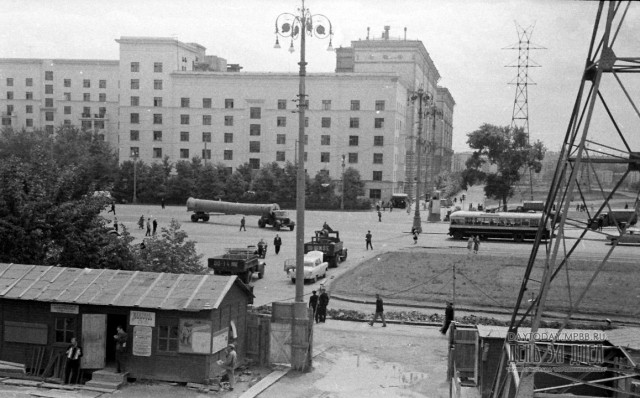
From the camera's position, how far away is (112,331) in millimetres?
18281

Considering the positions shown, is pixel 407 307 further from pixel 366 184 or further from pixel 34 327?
pixel 366 184

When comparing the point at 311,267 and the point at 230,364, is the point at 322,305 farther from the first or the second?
the point at 311,267

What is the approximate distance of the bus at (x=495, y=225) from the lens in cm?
5078

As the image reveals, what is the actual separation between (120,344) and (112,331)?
1868mm

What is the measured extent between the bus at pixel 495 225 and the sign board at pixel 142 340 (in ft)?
124

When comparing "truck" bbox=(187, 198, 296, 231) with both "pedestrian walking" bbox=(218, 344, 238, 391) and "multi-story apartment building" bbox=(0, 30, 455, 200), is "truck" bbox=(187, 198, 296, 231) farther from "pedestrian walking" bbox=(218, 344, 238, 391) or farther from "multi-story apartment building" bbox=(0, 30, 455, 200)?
"pedestrian walking" bbox=(218, 344, 238, 391)

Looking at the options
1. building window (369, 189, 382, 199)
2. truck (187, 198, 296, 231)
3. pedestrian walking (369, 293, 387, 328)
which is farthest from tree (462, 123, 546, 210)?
pedestrian walking (369, 293, 387, 328)

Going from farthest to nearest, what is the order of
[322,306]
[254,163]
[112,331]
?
[254,163] → [322,306] → [112,331]

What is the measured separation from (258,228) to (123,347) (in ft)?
133

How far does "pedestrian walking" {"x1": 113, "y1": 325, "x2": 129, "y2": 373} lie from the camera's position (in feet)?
53.9

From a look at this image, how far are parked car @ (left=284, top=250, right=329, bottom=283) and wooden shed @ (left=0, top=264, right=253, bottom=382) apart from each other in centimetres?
1477

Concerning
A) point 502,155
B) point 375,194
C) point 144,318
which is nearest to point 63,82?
point 375,194

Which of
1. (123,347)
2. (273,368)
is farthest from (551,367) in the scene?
(123,347)

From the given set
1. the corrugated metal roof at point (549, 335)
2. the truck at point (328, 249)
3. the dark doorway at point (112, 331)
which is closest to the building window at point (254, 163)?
the truck at point (328, 249)
